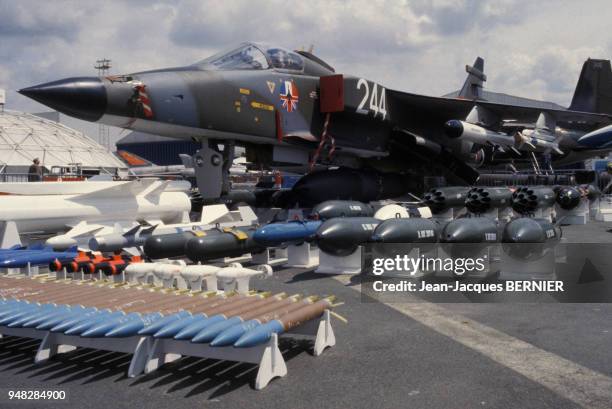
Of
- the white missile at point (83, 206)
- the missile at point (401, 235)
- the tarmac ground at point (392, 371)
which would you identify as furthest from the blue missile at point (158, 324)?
the white missile at point (83, 206)

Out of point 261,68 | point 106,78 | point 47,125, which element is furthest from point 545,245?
point 47,125

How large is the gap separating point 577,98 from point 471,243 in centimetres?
1982

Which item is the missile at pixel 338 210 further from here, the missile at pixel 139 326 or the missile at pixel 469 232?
the missile at pixel 139 326

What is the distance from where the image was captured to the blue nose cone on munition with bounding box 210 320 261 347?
15.9 ft

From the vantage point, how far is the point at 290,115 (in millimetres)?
14281

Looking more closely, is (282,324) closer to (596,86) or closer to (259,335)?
(259,335)

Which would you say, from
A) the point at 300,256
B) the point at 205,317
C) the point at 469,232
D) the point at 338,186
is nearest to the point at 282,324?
the point at 205,317

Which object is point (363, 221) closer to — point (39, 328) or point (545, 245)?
point (545, 245)

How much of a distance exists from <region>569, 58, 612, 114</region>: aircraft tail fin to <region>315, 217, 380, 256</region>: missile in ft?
66.3

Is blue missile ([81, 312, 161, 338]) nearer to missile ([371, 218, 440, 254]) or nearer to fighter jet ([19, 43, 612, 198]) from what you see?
missile ([371, 218, 440, 254])

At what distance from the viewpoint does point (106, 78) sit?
35.4 feet

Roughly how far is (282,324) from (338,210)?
25.5 ft

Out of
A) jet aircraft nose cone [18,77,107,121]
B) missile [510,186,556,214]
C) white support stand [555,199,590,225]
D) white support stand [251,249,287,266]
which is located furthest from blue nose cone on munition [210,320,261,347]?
white support stand [555,199,590,225]

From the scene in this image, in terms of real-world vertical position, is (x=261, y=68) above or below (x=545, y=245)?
above
